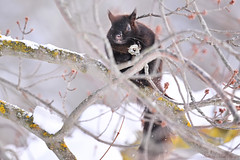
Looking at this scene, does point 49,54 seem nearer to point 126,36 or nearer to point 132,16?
point 126,36

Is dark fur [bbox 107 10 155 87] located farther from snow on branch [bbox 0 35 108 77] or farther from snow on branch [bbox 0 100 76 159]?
snow on branch [bbox 0 100 76 159]

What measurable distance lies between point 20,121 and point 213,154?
150 centimetres

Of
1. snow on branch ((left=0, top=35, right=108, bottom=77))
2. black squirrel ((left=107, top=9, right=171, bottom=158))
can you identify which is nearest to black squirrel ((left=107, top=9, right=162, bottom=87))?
black squirrel ((left=107, top=9, right=171, bottom=158))

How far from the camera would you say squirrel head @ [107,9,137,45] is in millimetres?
3086

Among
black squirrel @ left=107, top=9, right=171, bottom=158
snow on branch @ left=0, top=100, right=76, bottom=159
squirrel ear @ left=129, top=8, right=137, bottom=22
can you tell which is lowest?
snow on branch @ left=0, top=100, right=76, bottom=159

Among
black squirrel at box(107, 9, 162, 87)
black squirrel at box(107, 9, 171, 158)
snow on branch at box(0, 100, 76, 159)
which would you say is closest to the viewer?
snow on branch at box(0, 100, 76, 159)

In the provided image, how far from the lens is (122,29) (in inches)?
123

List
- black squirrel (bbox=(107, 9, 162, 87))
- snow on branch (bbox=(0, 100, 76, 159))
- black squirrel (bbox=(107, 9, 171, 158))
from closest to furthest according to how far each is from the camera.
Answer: snow on branch (bbox=(0, 100, 76, 159))
black squirrel (bbox=(107, 9, 171, 158))
black squirrel (bbox=(107, 9, 162, 87))

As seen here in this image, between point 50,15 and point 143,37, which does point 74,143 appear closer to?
point 143,37

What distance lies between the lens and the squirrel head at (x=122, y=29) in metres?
3.09

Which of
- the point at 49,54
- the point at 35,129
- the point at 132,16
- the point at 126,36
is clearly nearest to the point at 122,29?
the point at 126,36

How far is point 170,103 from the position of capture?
2.68 m

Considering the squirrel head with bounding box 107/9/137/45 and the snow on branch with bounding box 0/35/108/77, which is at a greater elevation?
the squirrel head with bounding box 107/9/137/45

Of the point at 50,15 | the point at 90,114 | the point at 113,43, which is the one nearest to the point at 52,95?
the point at 50,15
